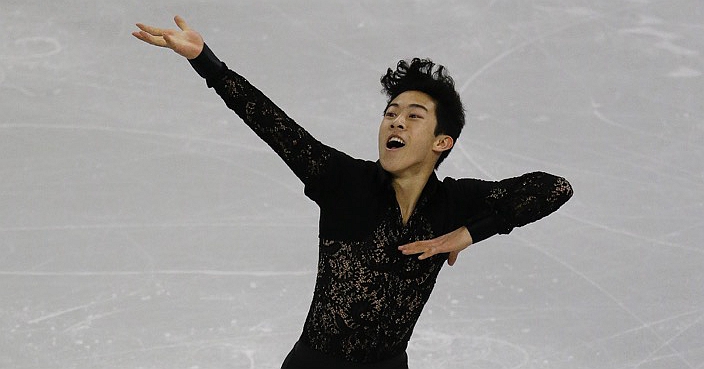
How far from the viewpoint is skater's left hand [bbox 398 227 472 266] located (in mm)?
3018

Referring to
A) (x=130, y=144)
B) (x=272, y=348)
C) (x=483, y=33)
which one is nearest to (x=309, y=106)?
(x=130, y=144)

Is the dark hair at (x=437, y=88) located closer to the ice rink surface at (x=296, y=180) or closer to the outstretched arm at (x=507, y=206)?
the outstretched arm at (x=507, y=206)

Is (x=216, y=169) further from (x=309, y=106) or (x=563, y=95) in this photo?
(x=563, y=95)

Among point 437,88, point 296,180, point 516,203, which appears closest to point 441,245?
point 516,203

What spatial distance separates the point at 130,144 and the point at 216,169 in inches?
18.4

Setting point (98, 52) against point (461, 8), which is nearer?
point (98, 52)

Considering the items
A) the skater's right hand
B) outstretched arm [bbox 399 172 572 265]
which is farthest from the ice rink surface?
the skater's right hand

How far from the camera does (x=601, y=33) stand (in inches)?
290

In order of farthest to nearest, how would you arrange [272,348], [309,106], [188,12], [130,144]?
[188,12]
[309,106]
[130,144]
[272,348]

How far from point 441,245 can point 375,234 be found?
173 mm

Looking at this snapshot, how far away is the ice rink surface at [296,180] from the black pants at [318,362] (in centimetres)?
140

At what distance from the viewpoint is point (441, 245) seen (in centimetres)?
305

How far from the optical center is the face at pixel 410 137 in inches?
121

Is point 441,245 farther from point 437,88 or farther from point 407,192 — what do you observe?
point 437,88
